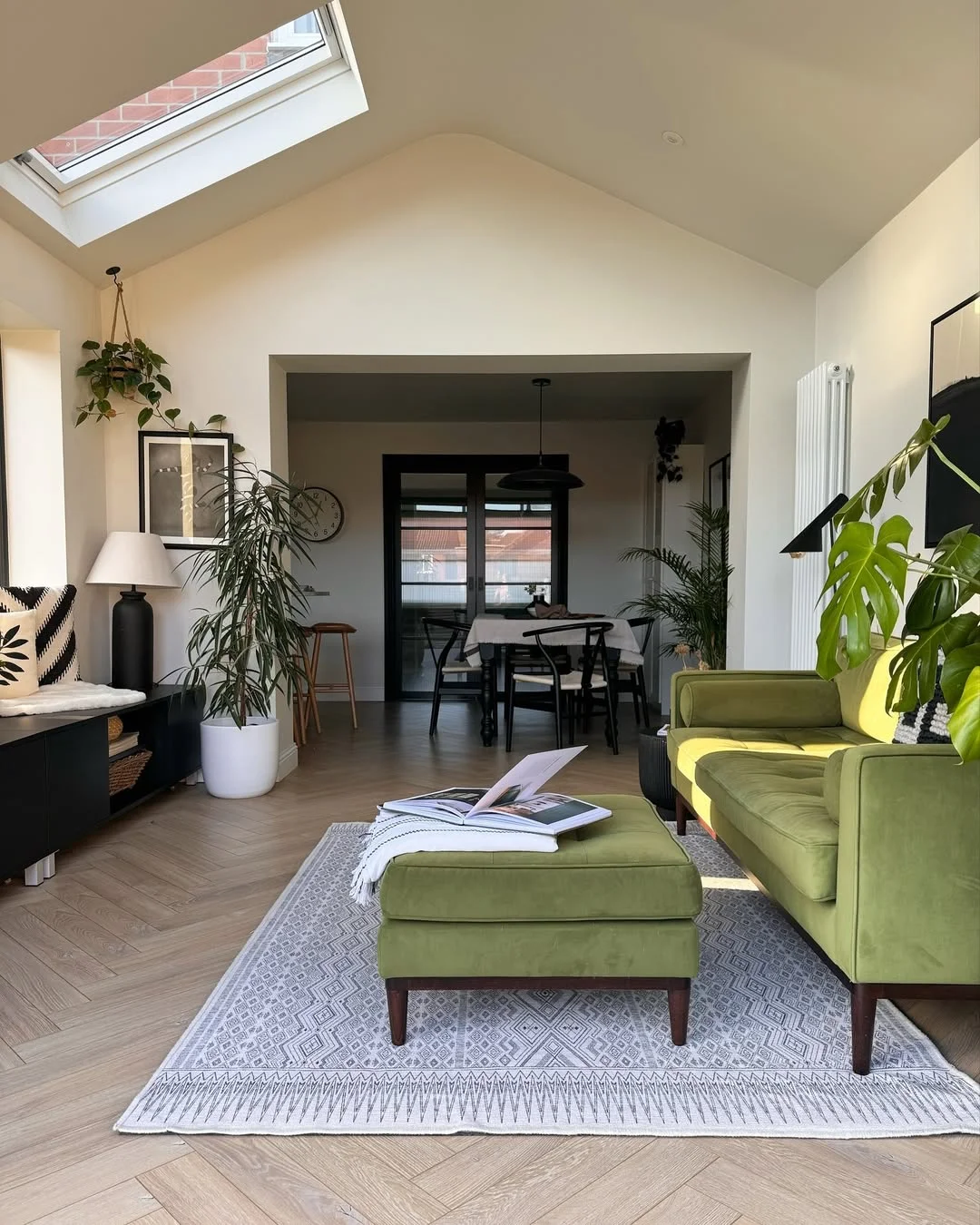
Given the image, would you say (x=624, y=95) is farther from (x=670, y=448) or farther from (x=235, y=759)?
(x=670, y=448)

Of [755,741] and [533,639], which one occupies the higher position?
[533,639]

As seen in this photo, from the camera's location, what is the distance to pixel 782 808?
2.07 m

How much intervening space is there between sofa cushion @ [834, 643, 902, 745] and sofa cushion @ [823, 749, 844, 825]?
1018 mm

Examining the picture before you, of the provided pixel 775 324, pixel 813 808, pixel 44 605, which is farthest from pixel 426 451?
pixel 813 808

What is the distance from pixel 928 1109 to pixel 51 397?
4.16 m

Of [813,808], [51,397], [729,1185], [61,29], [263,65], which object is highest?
[263,65]

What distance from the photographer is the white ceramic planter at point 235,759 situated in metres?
4.04

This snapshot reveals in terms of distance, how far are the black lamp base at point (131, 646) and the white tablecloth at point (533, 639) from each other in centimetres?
227

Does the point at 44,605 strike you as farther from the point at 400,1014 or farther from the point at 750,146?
the point at 750,146

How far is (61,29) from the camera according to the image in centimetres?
256

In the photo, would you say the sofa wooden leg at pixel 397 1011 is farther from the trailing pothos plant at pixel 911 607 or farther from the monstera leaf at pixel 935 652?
the monstera leaf at pixel 935 652

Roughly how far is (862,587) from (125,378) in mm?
3710

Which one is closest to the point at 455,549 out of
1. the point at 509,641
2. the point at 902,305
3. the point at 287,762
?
the point at 509,641

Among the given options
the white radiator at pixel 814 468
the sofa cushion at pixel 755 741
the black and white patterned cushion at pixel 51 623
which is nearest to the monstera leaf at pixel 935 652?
the sofa cushion at pixel 755 741
